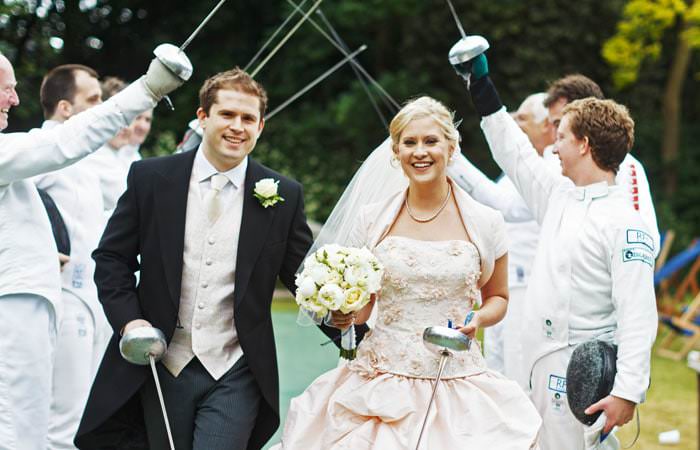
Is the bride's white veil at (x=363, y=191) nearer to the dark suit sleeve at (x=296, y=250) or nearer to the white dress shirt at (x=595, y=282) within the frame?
the dark suit sleeve at (x=296, y=250)

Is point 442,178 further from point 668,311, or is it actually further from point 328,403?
point 668,311

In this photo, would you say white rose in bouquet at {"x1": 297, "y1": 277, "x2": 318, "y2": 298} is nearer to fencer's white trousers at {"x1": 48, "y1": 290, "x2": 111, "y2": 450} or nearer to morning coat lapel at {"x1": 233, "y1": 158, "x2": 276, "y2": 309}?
morning coat lapel at {"x1": 233, "y1": 158, "x2": 276, "y2": 309}

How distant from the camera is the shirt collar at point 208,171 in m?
3.97

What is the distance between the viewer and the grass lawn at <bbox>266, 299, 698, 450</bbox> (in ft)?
25.0

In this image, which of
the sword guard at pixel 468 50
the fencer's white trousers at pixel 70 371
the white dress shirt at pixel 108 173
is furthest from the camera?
the white dress shirt at pixel 108 173

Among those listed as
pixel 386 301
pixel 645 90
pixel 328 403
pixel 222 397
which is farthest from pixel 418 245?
pixel 645 90

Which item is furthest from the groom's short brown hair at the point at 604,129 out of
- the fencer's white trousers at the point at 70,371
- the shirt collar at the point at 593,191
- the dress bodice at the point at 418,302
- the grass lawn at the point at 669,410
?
the grass lawn at the point at 669,410

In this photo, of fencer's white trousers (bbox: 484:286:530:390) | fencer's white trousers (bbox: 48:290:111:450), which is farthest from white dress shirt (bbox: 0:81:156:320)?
fencer's white trousers (bbox: 484:286:530:390)

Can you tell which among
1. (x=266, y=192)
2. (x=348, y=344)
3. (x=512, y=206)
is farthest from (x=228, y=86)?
(x=512, y=206)

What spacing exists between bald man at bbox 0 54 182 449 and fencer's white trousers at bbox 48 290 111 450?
906mm

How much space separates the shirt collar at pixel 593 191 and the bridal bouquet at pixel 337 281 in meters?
1.17

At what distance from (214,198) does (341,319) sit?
0.78 metres

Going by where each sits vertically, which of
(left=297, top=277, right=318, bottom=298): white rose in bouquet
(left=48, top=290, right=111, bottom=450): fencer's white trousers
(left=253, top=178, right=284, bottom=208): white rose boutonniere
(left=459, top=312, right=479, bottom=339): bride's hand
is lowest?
(left=48, top=290, right=111, bottom=450): fencer's white trousers

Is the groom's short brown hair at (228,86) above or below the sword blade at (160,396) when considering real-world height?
above
